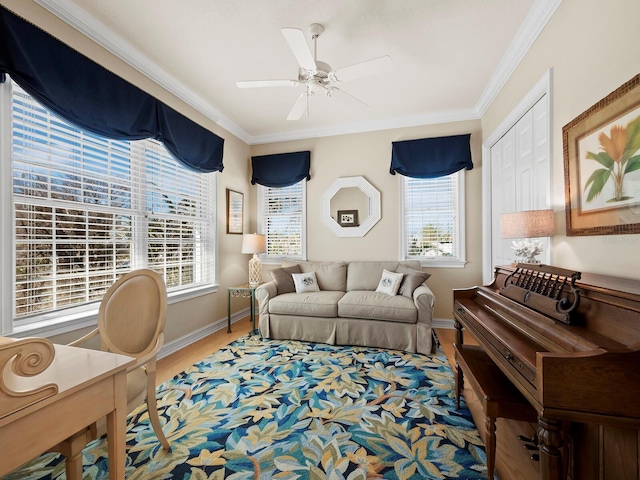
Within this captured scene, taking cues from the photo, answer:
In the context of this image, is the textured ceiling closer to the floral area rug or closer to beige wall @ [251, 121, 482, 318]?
beige wall @ [251, 121, 482, 318]

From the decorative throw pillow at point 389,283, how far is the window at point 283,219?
1.35 meters

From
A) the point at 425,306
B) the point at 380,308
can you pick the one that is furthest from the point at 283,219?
the point at 425,306

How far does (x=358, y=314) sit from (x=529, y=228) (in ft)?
5.96

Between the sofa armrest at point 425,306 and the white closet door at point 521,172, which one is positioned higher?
the white closet door at point 521,172

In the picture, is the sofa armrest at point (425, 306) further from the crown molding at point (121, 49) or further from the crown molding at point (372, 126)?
the crown molding at point (121, 49)

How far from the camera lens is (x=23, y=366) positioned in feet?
2.46

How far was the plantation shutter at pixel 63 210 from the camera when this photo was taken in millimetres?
1896

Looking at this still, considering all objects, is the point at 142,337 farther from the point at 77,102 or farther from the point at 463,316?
the point at 463,316

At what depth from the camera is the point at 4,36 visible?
171cm

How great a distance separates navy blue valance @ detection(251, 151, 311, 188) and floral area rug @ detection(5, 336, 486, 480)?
8.71 feet

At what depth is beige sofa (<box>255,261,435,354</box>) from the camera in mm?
2979

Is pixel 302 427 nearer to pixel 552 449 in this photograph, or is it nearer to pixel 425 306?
pixel 552 449

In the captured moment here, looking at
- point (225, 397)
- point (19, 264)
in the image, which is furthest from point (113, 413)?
point (19, 264)

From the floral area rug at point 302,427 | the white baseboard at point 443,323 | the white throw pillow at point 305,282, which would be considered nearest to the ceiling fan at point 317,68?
Answer: the white throw pillow at point 305,282
